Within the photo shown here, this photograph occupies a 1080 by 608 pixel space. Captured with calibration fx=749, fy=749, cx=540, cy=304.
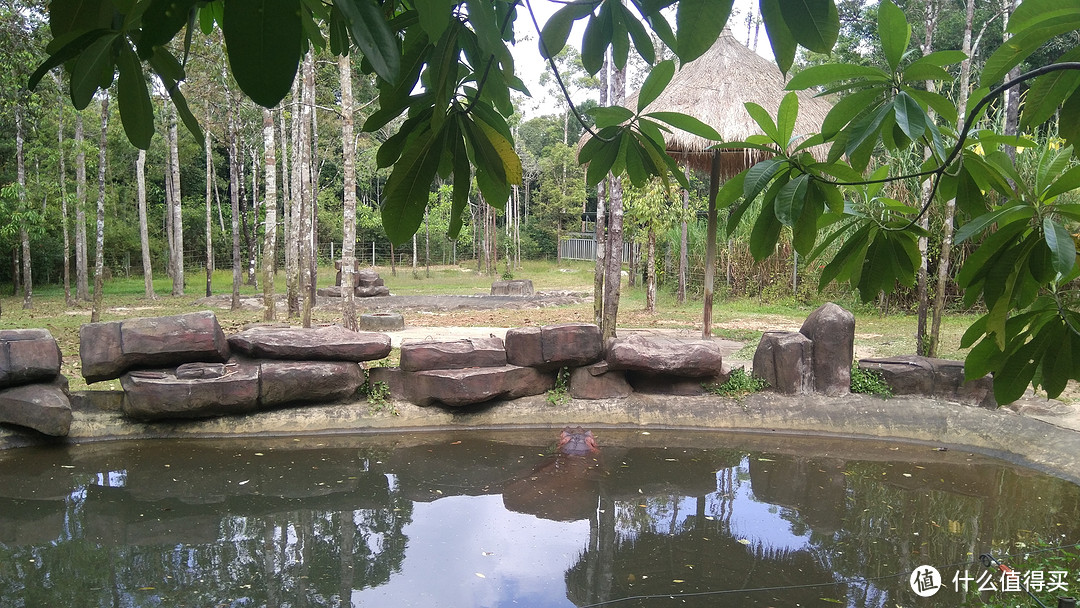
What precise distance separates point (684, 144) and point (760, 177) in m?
8.28

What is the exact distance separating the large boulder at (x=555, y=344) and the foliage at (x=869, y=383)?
7.50ft

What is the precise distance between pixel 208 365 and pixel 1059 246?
20.4 ft

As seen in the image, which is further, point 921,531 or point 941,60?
point 921,531

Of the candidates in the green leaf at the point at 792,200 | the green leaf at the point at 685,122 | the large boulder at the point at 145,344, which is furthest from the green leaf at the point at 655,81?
the large boulder at the point at 145,344

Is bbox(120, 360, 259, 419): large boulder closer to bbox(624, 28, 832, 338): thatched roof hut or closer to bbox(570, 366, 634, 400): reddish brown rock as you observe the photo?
bbox(570, 366, 634, 400): reddish brown rock

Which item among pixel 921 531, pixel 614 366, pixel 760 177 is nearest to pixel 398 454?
pixel 614 366

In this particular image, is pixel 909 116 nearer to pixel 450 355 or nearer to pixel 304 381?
pixel 450 355

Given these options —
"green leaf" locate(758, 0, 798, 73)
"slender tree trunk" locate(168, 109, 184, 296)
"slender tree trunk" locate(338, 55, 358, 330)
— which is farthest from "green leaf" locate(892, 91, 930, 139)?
"slender tree trunk" locate(168, 109, 184, 296)

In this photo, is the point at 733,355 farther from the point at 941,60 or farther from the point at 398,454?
the point at 941,60

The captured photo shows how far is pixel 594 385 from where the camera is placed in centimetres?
680

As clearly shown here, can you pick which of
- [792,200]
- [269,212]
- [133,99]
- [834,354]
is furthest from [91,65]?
[269,212]

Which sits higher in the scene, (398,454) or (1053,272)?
(1053,272)

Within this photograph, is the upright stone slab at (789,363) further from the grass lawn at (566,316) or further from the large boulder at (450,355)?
the large boulder at (450,355)

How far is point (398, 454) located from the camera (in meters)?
5.93
